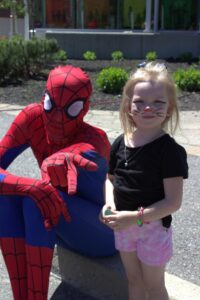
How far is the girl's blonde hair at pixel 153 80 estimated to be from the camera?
83.9 inches

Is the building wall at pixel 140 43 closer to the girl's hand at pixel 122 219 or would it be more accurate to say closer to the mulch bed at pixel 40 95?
the mulch bed at pixel 40 95

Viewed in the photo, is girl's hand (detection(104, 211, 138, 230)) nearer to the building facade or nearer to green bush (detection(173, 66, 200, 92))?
green bush (detection(173, 66, 200, 92))

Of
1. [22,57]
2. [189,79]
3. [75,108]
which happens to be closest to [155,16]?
[22,57]

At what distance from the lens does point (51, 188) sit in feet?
7.84

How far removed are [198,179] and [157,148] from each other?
2640 millimetres

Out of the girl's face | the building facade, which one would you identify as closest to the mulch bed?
the building facade

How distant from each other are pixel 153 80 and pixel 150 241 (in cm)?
65

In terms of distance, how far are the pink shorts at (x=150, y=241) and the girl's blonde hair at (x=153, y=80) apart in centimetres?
41

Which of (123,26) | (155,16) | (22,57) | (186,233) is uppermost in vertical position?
(155,16)

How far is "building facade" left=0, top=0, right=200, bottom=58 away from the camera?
16422 mm

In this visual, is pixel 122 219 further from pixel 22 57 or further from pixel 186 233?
pixel 22 57

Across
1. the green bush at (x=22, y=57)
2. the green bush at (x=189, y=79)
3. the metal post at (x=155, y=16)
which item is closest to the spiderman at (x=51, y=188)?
the green bush at (x=189, y=79)

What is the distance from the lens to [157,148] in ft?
6.95

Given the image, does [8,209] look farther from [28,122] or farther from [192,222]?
[192,222]
